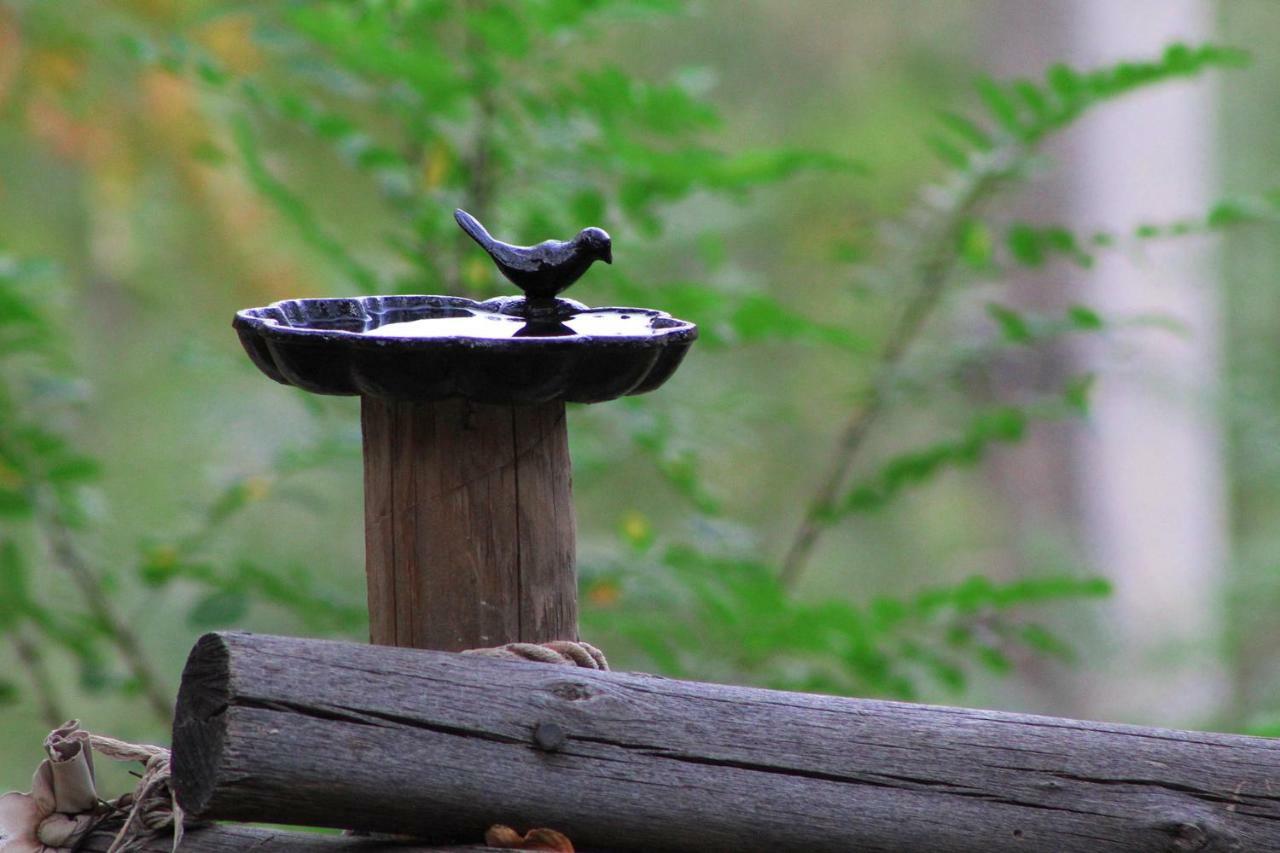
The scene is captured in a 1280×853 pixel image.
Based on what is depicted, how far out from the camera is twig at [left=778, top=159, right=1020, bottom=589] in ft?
8.68

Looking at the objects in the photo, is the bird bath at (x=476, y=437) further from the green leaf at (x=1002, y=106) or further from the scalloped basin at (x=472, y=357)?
the green leaf at (x=1002, y=106)

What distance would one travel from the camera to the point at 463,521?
1.24 meters

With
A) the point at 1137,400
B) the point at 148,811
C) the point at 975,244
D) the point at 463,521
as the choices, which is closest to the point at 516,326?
the point at 463,521

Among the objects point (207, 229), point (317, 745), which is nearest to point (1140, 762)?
point (317, 745)

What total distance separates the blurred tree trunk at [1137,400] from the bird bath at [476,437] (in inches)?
139

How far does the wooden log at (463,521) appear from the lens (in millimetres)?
1235

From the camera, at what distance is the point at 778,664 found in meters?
2.84

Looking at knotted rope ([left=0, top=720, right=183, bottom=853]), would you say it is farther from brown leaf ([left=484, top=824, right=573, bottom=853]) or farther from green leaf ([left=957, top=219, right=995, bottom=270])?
green leaf ([left=957, top=219, right=995, bottom=270])

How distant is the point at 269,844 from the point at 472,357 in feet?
1.49

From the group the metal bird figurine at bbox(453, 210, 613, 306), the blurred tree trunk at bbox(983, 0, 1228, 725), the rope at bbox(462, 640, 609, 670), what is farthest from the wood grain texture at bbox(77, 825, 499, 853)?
the blurred tree trunk at bbox(983, 0, 1228, 725)

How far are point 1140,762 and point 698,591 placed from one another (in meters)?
1.21

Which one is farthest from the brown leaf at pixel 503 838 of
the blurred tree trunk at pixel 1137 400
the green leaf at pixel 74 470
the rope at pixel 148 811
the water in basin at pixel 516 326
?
the blurred tree trunk at pixel 1137 400

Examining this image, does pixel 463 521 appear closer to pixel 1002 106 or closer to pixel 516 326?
pixel 516 326

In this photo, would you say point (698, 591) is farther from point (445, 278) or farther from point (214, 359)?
point (214, 359)
